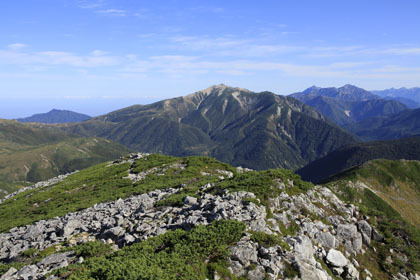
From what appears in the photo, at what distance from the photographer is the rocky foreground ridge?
18375mm

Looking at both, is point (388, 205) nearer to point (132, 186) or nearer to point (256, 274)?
point (132, 186)

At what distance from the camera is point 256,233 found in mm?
20297

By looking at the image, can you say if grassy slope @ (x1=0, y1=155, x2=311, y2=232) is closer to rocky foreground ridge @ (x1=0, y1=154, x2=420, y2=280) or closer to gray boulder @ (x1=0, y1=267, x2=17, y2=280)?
rocky foreground ridge @ (x1=0, y1=154, x2=420, y2=280)

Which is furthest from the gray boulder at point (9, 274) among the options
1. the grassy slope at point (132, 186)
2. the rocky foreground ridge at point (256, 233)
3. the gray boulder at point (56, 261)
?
the grassy slope at point (132, 186)

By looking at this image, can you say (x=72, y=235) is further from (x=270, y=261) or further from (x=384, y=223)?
(x=384, y=223)

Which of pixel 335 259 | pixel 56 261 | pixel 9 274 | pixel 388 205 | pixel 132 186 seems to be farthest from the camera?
pixel 388 205

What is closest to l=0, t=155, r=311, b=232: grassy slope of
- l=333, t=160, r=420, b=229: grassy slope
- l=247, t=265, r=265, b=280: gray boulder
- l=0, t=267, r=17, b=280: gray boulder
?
l=247, t=265, r=265, b=280: gray boulder

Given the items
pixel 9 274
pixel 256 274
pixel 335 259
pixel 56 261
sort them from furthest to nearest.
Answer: pixel 335 259, pixel 56 261, pixel 9 274, pixel 256 274

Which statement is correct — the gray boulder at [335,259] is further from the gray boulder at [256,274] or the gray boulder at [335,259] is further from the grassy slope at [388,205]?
the gray boulder at [256,274]

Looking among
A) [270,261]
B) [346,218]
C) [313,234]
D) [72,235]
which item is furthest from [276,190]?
Answer: [72,235]

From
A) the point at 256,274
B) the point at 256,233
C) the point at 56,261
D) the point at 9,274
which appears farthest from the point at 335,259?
the point at 9,274

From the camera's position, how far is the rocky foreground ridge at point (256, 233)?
1838 cm

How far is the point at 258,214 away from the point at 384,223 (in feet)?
57.8

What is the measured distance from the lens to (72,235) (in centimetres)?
2736
